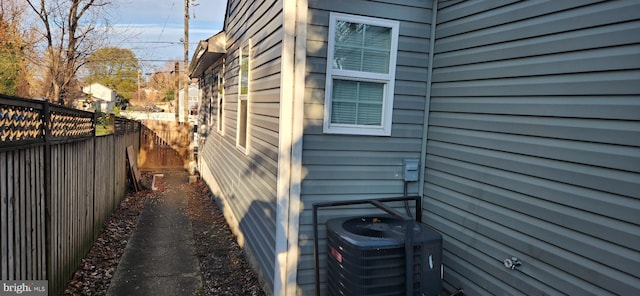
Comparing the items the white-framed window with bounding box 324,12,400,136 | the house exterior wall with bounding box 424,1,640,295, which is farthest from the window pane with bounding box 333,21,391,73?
the house exterior wall with bounding box 424,1,640,295

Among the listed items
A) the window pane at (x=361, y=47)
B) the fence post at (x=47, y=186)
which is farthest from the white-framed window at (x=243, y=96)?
the fence post at (x=47, y=186)

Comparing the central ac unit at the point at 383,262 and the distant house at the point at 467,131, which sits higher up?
the distant house at the point at 467,131

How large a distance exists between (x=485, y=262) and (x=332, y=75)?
6.86ft

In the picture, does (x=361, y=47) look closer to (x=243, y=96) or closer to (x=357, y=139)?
(x=357, y=139)

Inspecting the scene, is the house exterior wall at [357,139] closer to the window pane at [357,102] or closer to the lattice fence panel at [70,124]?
the window pane at [357,102]

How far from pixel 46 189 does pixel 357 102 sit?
9.87 ft

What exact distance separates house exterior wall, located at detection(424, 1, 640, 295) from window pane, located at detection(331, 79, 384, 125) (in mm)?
599

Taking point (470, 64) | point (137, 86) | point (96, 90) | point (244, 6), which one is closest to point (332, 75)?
point (470, 64)

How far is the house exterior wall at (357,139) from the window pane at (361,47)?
12cm

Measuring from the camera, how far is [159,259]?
5121 mm

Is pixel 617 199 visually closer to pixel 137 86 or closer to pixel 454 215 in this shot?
pixel 454 215
